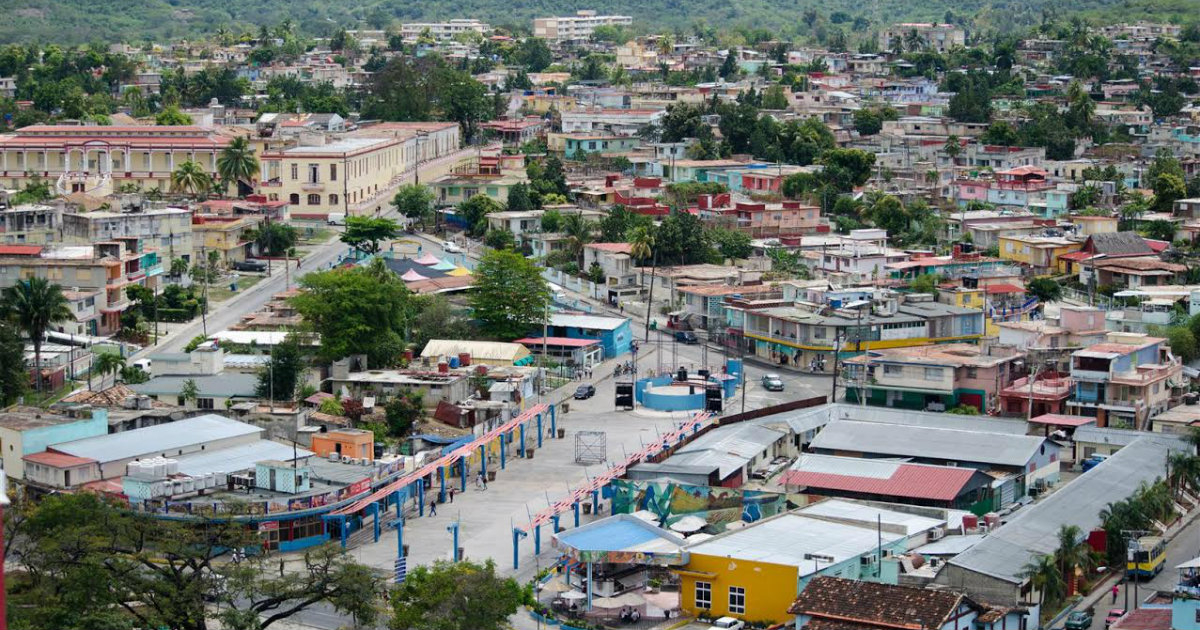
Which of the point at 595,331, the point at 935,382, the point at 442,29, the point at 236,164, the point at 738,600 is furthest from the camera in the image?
the point at 442,29

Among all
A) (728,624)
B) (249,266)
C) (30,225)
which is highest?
(30,225)

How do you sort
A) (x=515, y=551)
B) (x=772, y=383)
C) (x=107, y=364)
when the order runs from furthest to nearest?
(x=772, y=383), (x=107, y=364), (x=515, y=551)


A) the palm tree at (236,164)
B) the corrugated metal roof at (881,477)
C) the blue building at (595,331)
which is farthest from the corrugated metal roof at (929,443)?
the palm tree at (236,164)

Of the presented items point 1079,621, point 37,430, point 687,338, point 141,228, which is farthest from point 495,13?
point 1079,621

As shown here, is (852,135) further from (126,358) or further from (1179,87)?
(126,358)

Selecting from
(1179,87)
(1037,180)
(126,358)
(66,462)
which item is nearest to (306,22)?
(1179,87)

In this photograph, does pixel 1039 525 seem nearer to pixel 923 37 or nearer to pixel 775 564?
pixel 775 564
